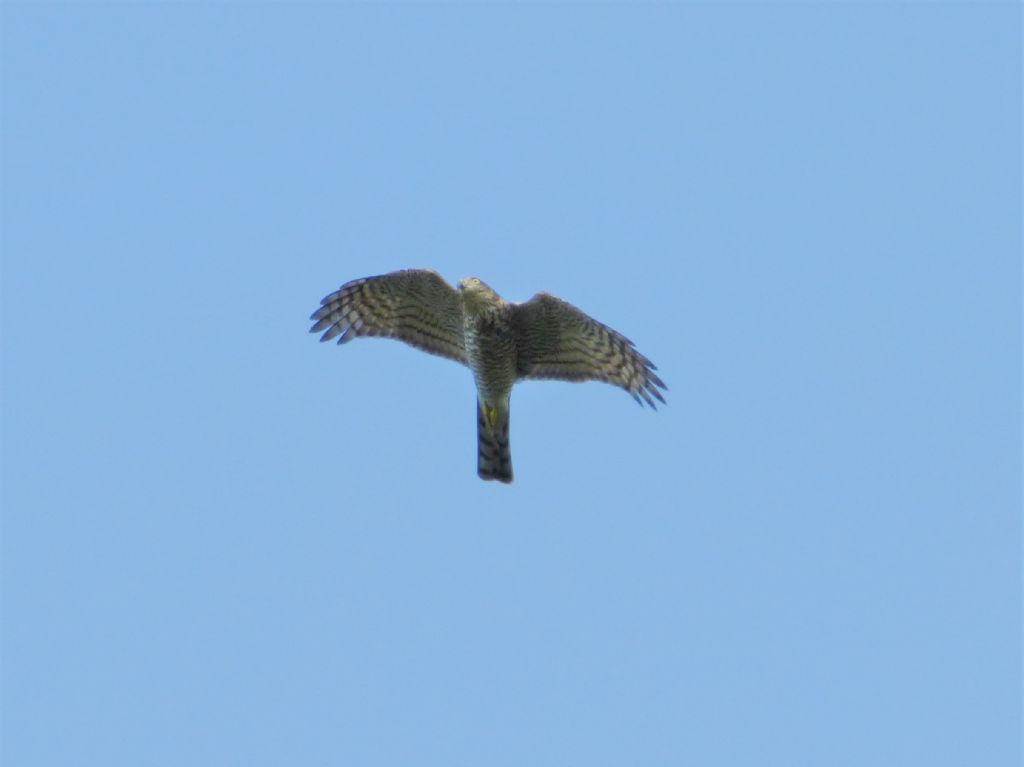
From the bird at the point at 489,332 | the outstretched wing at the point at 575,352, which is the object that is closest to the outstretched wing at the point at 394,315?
the bird at the point at 489,332

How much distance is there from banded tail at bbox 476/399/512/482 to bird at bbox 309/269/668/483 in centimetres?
2

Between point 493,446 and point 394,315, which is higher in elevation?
point 394,315

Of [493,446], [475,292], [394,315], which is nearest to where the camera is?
[475,292]

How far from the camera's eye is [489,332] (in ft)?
53.6

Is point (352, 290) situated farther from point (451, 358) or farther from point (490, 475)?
point (490, 475)

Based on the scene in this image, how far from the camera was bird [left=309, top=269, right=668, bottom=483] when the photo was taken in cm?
1634

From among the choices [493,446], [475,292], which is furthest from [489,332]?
[493,446]

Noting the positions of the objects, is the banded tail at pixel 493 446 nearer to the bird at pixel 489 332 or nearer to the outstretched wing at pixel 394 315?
the bird at pixel 489 332

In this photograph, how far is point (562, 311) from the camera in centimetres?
1633

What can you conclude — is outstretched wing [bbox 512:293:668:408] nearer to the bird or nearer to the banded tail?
the bird

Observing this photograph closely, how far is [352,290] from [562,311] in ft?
6.12

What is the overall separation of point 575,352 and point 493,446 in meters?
1.28

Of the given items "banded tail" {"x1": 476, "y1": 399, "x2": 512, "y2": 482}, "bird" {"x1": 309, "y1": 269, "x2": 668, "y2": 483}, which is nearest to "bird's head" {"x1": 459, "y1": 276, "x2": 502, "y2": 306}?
"bird" {"x1": 309, "y1": 269, "x2": 668, "y2": 483}

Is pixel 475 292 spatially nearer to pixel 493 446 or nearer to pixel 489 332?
pixel 489 332
